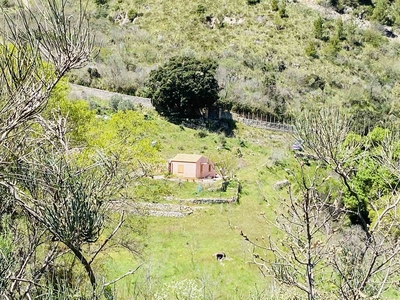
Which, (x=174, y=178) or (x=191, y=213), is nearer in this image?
(x=191, y=213)

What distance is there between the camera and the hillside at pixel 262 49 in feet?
A: 131

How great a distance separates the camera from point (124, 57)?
42750 mm

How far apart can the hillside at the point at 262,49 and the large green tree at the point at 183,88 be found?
8.78 ft

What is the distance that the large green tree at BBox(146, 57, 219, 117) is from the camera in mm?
33969

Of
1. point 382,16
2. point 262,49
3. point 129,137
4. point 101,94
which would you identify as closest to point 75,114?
point 129,137

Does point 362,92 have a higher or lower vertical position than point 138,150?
lower

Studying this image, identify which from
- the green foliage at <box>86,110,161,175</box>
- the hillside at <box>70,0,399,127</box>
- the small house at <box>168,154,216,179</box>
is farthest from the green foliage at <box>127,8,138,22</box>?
the green foliage at <box>86,110,161,175</box>

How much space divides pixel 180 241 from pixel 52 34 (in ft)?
46.3

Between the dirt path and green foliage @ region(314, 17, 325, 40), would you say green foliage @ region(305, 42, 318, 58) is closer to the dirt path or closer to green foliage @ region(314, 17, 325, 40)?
green foliage @ region(314, 17, 325, 40)

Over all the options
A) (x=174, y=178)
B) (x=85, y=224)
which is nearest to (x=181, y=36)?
(x=174, y=178)

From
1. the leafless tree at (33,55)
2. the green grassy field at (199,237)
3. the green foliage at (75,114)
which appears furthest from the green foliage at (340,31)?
the leafless tree at (33,55)

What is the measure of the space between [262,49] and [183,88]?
1863cm

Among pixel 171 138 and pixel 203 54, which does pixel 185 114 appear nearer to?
pixel 171 138

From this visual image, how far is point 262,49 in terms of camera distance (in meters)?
49.6
